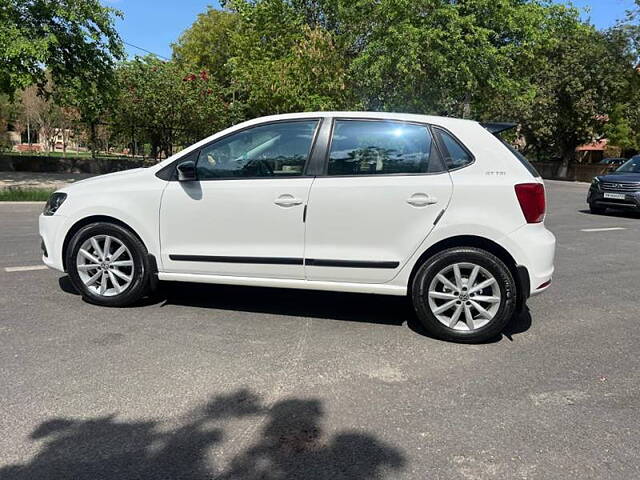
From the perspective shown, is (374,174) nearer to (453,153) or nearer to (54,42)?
(453,153)

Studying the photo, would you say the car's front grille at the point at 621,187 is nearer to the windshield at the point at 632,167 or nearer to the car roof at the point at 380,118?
the windshield at the point at 632,167

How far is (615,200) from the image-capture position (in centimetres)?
1303

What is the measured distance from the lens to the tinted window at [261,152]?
4469 mm

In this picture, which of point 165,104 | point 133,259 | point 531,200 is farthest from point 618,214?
point 165,104

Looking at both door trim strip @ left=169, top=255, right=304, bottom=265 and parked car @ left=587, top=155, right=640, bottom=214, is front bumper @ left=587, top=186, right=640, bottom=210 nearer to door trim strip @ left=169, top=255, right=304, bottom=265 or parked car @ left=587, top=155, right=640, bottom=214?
parked car @ left=587, top=155, right=640, bottom=214

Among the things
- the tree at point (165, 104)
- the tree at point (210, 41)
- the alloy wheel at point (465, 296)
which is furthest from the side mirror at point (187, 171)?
the tree at point (210, 41)

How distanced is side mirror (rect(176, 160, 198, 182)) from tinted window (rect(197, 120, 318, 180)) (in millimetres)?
75

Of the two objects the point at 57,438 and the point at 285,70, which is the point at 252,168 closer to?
the point at 57,438

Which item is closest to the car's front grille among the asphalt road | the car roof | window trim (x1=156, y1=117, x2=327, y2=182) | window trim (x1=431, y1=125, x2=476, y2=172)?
the asphalt road

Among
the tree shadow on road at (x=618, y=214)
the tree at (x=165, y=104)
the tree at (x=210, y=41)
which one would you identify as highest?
the tree at (x=210, y=41)

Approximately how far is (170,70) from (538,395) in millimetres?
23631

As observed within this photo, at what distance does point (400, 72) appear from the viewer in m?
19.5

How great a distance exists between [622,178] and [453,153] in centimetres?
1091

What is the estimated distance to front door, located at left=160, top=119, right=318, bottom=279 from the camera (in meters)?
4.39
